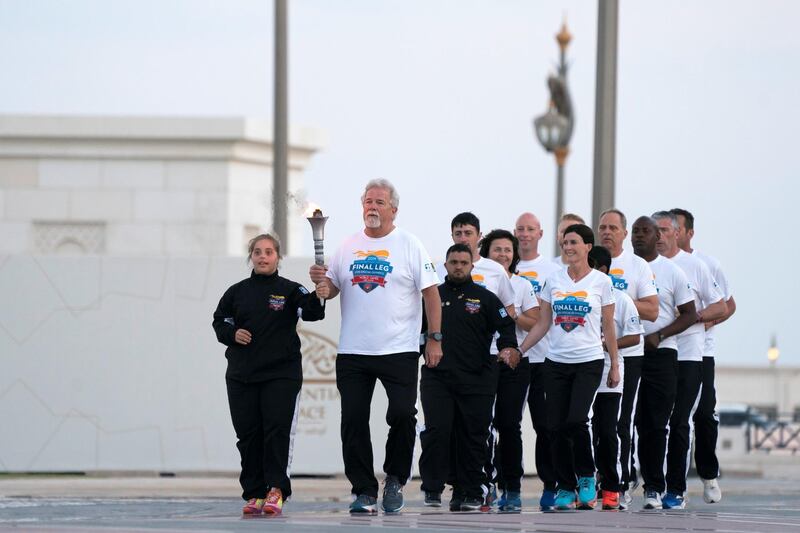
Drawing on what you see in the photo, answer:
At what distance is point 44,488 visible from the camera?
52.7 ft

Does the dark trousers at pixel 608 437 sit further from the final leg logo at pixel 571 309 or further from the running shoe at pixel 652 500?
the final leg logo at pixel 571 309

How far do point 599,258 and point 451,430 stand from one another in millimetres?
1507

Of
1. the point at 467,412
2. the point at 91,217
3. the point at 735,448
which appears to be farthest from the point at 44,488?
the point at 735,448

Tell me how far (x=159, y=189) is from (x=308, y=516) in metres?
20.0

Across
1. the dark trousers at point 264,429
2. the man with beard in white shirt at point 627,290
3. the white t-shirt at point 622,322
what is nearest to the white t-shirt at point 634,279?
the man with beard in white shirt at point 627,290

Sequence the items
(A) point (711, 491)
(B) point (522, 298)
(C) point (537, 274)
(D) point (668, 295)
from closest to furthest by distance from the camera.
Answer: (B) point (522, 298)
(D) point (668, 295)
(C) point (537, 274)
(A) point (711, 491)

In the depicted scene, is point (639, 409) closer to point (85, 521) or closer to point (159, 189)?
point (85, 521)

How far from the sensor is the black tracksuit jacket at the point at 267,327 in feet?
36.7

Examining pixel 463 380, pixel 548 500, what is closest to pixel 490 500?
pixel 548 500

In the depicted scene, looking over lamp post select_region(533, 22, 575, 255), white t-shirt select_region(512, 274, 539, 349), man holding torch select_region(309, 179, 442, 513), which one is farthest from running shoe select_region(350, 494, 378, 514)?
lamp post select_region(533, 22, 575, 255)

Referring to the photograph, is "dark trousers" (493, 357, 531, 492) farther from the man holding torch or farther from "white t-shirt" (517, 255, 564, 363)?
the man holding torch

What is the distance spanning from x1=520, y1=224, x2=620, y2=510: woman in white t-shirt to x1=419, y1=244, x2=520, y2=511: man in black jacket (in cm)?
33

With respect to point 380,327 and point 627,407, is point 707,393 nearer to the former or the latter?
point 627,407

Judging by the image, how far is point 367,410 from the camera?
11297mm
